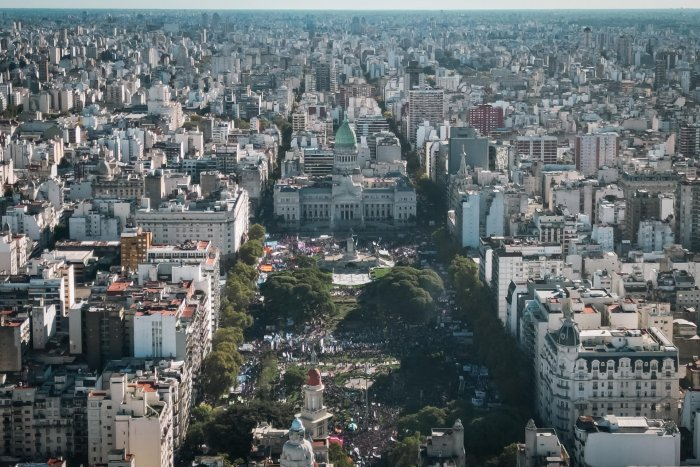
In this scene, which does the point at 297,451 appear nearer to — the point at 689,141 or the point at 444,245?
the point at 444,245

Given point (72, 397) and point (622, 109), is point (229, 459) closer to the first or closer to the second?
point (72, 397)

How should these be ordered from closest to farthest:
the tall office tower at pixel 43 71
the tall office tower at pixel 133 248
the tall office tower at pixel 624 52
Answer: the tall office tower at pixel 133 248 < the tall office tower at pixel 43 71 < the tall office tower at pixel 624 52

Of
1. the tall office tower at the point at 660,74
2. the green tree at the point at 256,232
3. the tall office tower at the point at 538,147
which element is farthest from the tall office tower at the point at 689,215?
the tall office tower at the point at 660,74

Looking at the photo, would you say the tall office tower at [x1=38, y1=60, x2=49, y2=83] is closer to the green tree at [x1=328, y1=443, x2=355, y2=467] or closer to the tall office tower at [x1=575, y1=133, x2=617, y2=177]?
the tall office tower at [x1=575, y1=133, x2=617, y2=177]

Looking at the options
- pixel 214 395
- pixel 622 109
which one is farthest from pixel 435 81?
pixel 214 395

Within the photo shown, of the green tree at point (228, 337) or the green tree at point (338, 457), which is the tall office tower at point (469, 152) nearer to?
the green tree at point (228, 337)

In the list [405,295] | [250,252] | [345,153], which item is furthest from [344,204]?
[405,295]

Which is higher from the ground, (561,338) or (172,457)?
(561,338)
